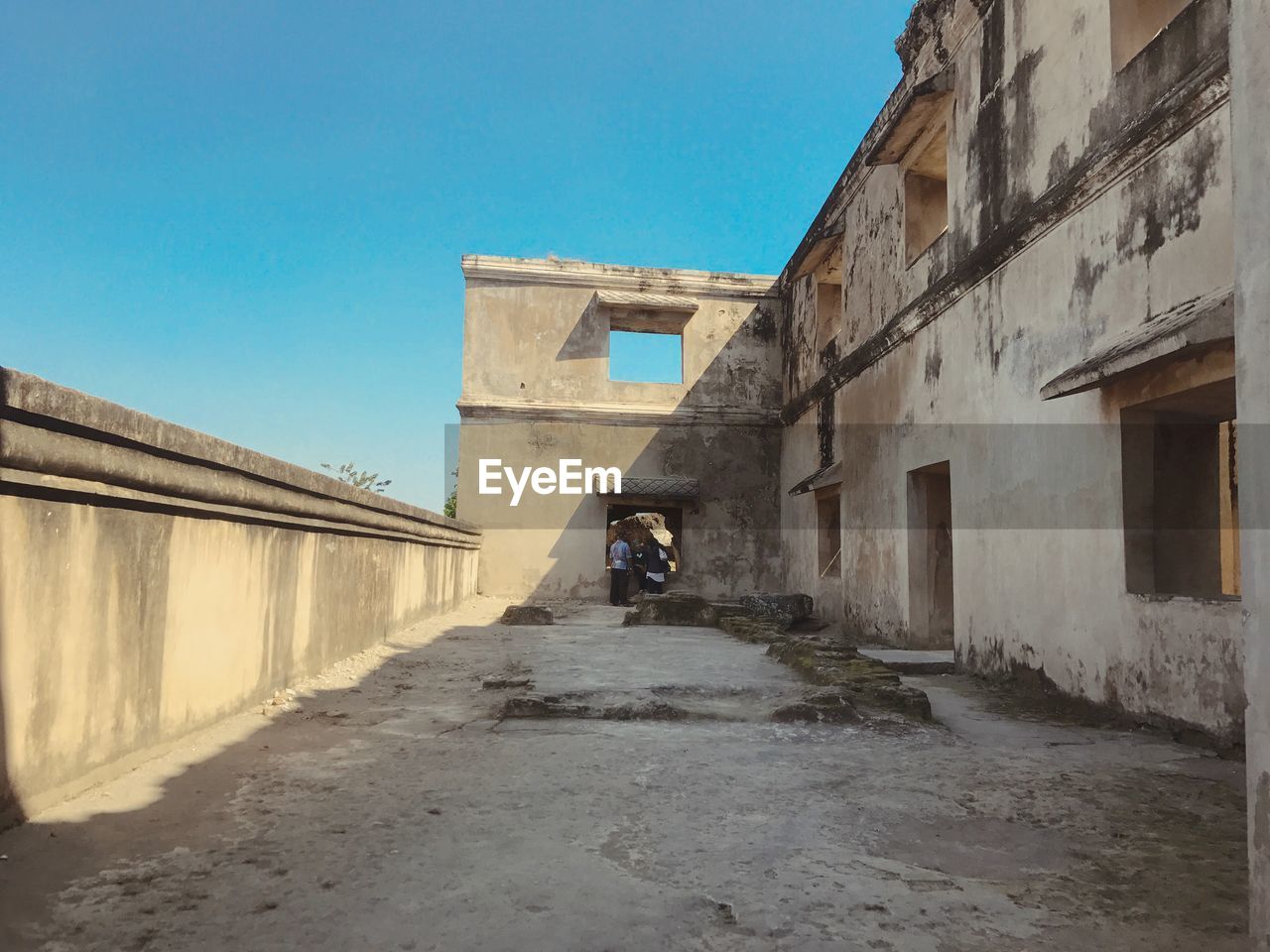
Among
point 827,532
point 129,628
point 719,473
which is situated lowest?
point 129,628

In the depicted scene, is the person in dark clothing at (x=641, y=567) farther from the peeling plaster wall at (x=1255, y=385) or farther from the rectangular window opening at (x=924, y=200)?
the peeling plaster wall at (x=1255, y=385)

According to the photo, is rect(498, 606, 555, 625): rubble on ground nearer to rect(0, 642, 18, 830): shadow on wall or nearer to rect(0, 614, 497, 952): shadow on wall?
rect(0, 614, 497, 952): shadow on wall

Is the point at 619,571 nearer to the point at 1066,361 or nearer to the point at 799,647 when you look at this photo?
the point at 799,647

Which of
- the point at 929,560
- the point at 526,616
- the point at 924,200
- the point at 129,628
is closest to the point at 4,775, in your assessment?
the point at 129,628

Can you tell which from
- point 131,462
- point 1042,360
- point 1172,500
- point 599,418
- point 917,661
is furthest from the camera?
point 599,418

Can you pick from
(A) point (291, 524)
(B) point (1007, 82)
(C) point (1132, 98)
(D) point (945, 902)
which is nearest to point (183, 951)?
(D) point (945, 902)

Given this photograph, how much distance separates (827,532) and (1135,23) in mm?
8291

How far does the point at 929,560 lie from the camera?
8.54 m

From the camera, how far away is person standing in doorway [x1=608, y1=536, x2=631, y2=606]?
1445 centimetres

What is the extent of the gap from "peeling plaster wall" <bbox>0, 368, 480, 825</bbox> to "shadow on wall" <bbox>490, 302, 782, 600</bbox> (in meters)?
10.0

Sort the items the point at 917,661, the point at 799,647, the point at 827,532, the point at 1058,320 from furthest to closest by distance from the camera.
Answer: the point at 827,532 < the point at 917,661 < the point at 799,647 < the point at 1058,320

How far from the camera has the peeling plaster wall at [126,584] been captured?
2375 millimetres

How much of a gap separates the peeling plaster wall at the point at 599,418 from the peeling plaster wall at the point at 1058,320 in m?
6.37

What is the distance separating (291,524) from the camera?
4816 millimetres
